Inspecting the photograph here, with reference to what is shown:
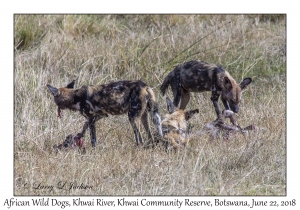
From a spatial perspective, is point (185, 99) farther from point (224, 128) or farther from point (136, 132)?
point (136, 132)

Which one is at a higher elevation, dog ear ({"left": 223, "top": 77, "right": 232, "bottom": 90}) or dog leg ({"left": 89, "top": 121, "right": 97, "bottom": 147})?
dog ear ({"left": 223, "top": 77, "right": 232, "bottom": 90})

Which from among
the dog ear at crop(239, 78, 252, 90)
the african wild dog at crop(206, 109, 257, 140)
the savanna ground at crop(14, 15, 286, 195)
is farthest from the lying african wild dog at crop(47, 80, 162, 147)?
the dog ear at crop(239, 78, 252, 90)

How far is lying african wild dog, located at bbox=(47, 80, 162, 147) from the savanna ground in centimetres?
29

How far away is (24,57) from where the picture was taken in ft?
39.3

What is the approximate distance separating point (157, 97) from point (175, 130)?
2218mm

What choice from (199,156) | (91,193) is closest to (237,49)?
(199,156)

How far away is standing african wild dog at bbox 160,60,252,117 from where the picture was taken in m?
9.59

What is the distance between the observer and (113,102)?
28.9 ft

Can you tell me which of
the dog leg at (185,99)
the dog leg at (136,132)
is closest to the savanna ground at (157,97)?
the dog leg at (136,132)

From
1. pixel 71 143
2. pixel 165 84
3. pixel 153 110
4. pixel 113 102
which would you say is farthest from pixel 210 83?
pixel 71 143

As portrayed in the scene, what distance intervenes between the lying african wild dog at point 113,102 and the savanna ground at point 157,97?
293 mm

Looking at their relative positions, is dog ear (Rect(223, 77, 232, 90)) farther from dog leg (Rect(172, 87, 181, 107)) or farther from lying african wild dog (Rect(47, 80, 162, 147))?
lying african wild dog (Rect(47, 80, 162, 147))
